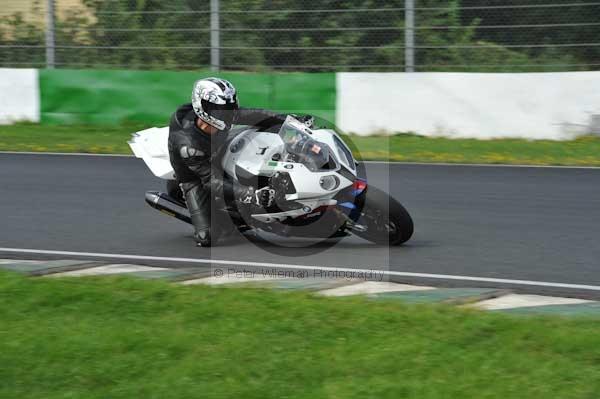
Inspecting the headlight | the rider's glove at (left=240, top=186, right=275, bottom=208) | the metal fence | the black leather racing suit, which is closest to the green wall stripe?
the metal fence

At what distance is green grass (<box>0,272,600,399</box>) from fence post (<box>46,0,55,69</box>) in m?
12.5

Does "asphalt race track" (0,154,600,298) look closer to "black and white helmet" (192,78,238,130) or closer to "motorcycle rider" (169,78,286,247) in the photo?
"motorcycle rider" (169,78,286,247)

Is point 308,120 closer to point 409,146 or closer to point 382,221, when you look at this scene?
point 382,221

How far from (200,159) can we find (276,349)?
11.1ft

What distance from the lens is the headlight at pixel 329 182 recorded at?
25.5 ft

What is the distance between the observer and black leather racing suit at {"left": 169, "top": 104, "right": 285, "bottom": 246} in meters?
8.16

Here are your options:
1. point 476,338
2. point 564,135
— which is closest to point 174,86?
point 564,135

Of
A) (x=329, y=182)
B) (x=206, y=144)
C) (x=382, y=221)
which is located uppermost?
(x=206, y=144)

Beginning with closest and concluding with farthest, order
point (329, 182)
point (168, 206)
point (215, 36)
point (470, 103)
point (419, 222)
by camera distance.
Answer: point (329, 182) < point (168, 206) < point (419, 222) < point (470, 103) < point (215, 36)

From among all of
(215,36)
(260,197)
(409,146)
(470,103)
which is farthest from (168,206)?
(215,36)

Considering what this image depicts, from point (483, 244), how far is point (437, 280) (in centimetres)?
145

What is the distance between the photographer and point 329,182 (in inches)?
307

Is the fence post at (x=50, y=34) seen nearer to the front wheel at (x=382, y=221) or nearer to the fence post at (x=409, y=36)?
the fence post at (x=409, y=36)

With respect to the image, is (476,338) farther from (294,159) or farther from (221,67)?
(221,67)
